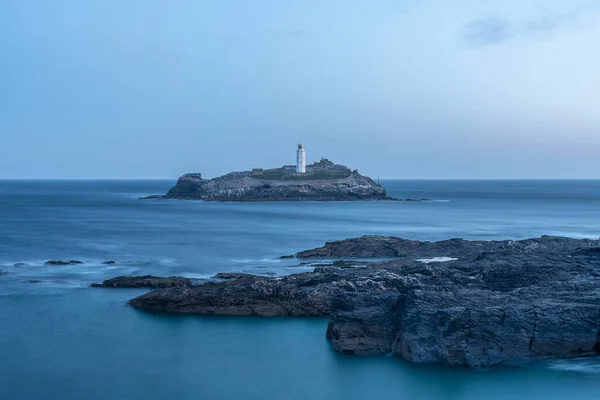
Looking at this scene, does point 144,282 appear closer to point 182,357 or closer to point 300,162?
point 182,357

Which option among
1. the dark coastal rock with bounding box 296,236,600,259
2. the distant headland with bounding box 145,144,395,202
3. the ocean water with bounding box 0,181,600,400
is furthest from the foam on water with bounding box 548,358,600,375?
the distant headland with bounding box 145,144,395,202

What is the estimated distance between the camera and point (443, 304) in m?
15.2

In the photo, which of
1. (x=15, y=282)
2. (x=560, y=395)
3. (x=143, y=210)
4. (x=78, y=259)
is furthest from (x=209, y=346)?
(x=143, y=210)

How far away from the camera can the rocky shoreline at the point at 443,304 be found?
1428 centimetres

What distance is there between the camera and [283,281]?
20.4 meters

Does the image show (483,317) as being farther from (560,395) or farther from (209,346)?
(209,346)

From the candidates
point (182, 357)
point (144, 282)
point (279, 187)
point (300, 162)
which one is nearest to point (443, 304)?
point (182, 357)

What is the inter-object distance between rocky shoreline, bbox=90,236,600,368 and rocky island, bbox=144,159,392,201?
66.2 metres

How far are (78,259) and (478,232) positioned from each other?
2707cm

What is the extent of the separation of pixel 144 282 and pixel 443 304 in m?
12.0

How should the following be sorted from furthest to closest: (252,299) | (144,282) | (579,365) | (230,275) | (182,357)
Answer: (230,275)
(144,282)
(252,299)
(182,357)
(579,365)

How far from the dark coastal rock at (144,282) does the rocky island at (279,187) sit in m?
65.0

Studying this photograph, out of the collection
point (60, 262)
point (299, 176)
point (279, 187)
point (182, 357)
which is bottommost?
point (182, 357)

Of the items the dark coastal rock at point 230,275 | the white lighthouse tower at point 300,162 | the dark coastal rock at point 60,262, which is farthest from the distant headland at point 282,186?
the dark coastal rock at point 230,275
